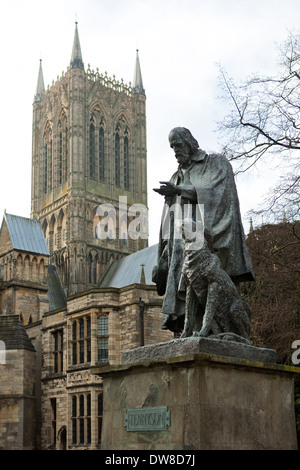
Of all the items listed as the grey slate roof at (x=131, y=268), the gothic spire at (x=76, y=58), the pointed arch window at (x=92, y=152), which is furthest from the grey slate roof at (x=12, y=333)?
the gothic spire at (x=76, y=58)

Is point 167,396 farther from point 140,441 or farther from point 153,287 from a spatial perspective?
point 153,287

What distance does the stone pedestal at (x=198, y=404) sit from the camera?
5477mm

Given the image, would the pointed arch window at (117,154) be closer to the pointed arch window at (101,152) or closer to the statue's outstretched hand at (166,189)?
the pointed arch window at (101,152)

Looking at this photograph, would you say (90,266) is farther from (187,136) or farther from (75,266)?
(187,136)

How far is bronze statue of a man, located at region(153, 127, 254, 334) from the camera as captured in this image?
21.4 feet

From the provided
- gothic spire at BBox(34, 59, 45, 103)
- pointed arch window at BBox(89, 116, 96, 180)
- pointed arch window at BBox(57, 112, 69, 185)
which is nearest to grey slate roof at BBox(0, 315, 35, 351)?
pointed arch window at BBox(89, 116, 96, 180)

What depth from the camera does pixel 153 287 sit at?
29156 millimetres

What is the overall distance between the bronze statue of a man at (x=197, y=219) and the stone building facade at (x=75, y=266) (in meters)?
1.27

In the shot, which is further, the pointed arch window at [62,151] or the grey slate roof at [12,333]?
the pointed arch window at [62,151]

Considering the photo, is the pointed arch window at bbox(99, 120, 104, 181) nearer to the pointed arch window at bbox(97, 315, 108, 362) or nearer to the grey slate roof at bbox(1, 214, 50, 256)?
the grey slate roof at bbox(1, 214, 50, 256)

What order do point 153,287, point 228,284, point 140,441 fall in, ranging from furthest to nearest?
point 153,287 → point 228,284 → point 140,441

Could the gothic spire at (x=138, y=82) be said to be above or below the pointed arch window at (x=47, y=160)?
above

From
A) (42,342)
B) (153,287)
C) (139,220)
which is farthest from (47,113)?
(153,287)

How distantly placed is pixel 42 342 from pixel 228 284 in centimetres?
2934
